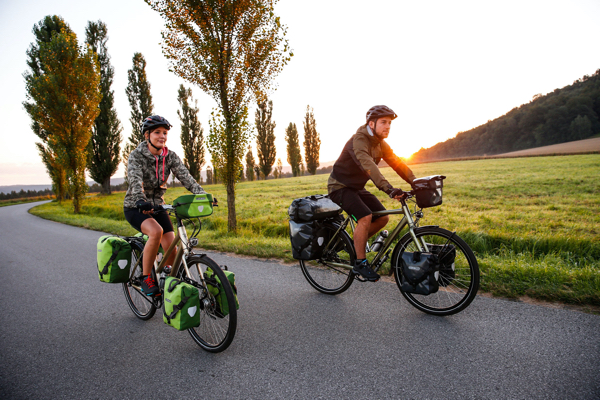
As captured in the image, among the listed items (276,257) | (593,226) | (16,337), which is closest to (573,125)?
(593,226)

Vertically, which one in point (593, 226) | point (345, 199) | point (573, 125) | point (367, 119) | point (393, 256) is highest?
point (573, 125)

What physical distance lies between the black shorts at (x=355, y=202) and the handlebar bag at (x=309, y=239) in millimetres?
476

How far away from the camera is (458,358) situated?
2.53 meters

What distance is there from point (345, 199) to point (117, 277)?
2944 mm

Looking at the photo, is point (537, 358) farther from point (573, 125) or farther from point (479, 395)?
point (573, 125)

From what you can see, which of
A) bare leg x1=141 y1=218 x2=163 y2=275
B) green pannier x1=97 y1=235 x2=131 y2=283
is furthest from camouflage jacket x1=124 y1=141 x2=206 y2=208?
green pannier x1=97 y1=235 x2=131 y2=283

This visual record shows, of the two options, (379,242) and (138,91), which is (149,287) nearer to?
(379,242)

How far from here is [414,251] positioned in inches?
133

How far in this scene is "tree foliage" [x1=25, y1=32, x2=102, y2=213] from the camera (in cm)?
1702

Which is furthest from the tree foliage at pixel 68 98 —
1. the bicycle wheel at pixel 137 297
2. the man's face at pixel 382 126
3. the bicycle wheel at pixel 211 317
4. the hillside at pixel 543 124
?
the hillside at pixel 543 124

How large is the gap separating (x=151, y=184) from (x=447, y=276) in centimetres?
356

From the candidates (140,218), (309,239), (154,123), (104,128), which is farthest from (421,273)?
(104,128)

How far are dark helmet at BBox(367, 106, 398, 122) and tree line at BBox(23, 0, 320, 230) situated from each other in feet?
20.1

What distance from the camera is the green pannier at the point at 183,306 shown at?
2680 millimetres
